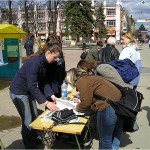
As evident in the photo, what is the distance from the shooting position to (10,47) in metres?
12.0

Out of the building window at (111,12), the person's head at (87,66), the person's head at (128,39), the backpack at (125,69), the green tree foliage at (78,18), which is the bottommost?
the backpack at (125,69)

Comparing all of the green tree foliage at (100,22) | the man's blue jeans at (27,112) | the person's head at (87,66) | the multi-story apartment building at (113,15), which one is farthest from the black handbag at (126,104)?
the multi-story apartment building at (113,15)

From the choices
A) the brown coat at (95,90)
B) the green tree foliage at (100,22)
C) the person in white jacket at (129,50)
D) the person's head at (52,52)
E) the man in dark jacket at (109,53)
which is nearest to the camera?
the brown coat at (95,90)

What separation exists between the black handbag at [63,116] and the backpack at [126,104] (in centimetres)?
65

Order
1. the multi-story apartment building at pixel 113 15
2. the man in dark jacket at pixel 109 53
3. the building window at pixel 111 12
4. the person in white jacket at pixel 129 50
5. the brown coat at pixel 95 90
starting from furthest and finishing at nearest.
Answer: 1. the building window at pixel 111 12
2. the multi-story apartment building at pixel 113 15
3. the man in dark jacket at pixel 109 53
4. the person in white jacket at pixel 129 50
5. the brown coat at pixel 95 90

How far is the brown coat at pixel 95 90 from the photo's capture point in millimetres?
4016

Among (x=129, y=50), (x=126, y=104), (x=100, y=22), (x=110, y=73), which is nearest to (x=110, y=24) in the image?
Result: (x=100, y=22)

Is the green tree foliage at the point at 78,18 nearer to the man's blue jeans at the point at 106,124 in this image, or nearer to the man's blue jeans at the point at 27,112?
the man's blue jeans at the point at 27,112

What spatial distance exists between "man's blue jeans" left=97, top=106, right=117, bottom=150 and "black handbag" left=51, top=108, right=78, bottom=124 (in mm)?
493

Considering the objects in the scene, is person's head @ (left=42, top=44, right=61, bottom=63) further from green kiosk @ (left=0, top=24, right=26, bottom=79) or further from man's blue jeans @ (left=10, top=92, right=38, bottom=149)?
green kiosk @ (left=0, top=24, right=26, bottom=79)

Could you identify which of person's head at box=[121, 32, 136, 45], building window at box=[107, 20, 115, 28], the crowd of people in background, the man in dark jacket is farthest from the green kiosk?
building window at box=[107, 20, 115, 28]

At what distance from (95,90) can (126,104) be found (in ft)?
1.47

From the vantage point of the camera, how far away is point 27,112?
4910 millimetres

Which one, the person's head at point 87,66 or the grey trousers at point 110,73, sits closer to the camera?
the person's head at point 87,66
